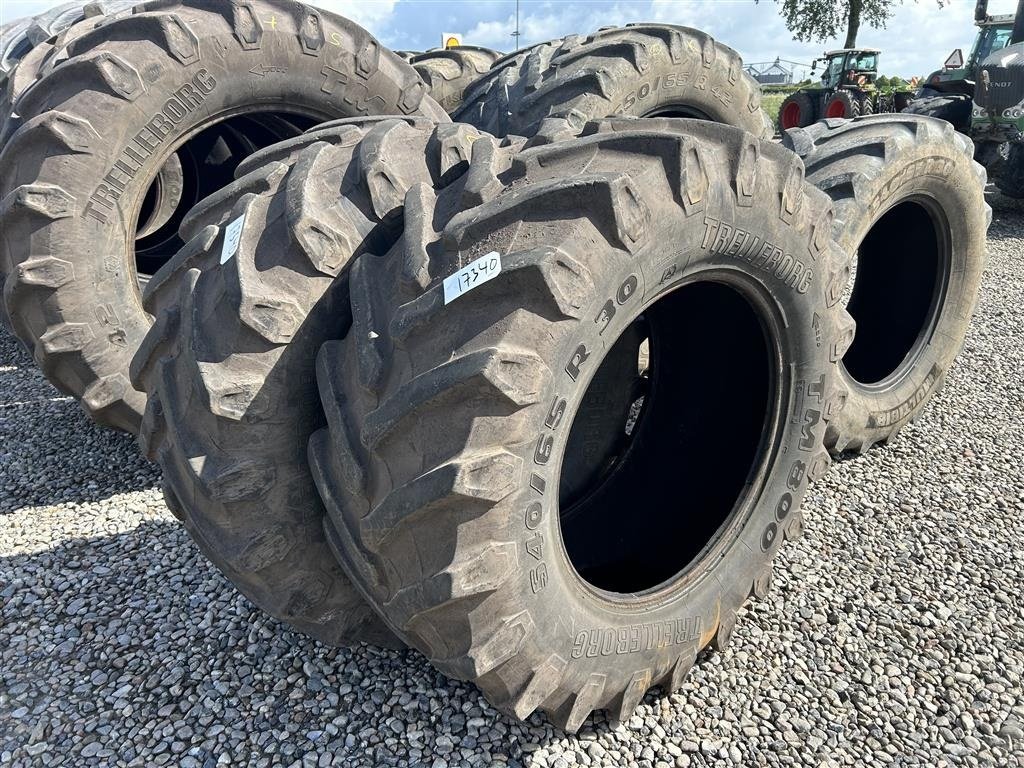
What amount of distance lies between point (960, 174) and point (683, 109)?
1.62m

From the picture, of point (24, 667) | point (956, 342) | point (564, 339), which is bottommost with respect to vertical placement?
point (956, 342)

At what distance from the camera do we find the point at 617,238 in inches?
69.7

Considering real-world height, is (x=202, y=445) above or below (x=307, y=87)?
below

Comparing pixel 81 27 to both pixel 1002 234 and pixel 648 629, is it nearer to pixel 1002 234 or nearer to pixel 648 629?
pixel 648 629

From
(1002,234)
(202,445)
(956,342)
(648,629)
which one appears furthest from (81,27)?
(1002,234)

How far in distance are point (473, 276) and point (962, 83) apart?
13.1 metres

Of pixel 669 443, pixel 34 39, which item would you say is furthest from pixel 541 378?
pixel 34 39

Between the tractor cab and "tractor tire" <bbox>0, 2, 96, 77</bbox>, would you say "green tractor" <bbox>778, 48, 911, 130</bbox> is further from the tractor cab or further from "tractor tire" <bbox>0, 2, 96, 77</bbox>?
"tractor tire" <bbox>0, 2, 96, 77</bbox>

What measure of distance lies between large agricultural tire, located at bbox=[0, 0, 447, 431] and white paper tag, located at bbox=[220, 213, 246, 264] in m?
2.00

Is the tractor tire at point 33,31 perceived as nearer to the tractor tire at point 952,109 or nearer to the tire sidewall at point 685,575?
the tire sidewall at point 685,575

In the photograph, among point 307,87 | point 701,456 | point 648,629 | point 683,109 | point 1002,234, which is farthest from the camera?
point 1002,234

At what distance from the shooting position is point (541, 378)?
1686 mm

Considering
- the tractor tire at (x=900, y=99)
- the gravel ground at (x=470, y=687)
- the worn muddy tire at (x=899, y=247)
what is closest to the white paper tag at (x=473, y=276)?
the gravel ground at (x=470, y=687)

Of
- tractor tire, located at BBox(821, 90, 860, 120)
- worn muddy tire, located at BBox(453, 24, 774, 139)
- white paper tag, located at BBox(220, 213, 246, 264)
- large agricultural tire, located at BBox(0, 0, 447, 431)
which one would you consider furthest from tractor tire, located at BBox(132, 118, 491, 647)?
tractor tire, located at BBox(821, 90, 860, 120)
